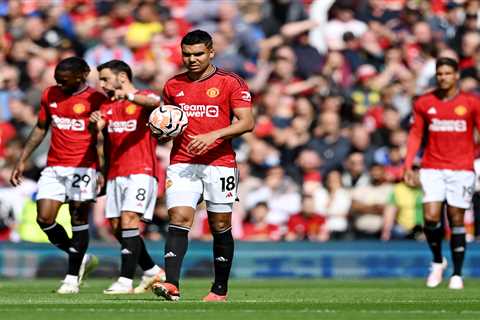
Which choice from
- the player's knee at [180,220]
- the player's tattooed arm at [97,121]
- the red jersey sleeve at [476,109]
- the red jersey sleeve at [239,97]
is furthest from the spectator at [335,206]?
the player's knee at [180,220]

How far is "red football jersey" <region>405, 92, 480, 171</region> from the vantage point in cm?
1612

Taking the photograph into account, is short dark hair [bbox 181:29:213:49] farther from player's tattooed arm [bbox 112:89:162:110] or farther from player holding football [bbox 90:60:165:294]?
player holding football [bbox 90:60:165:294]

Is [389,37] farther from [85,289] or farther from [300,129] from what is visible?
[85,289]

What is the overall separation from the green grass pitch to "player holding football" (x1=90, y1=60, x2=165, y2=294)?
2.31ft

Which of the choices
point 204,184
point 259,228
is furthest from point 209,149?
point 259,228

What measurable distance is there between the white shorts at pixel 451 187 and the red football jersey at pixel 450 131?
0.28 ft

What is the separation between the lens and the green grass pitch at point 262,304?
10.3m

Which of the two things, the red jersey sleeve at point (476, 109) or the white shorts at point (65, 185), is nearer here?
the white shorts at point (65, 185)

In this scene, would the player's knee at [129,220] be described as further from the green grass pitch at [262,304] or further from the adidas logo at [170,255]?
the adidas logo at [170,255]

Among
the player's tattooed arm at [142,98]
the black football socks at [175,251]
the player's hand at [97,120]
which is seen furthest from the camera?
the player's hand at [97,120]

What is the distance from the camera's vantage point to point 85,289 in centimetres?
1553

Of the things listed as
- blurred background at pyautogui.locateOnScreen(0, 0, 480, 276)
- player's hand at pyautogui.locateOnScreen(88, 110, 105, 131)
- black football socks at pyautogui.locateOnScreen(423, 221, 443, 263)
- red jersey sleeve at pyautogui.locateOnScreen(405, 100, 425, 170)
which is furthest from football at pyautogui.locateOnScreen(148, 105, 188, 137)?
blurred background at pyautogui.locateOnScreen(0, 0, 480, 276)

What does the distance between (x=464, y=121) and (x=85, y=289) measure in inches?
195

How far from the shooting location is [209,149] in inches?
474
